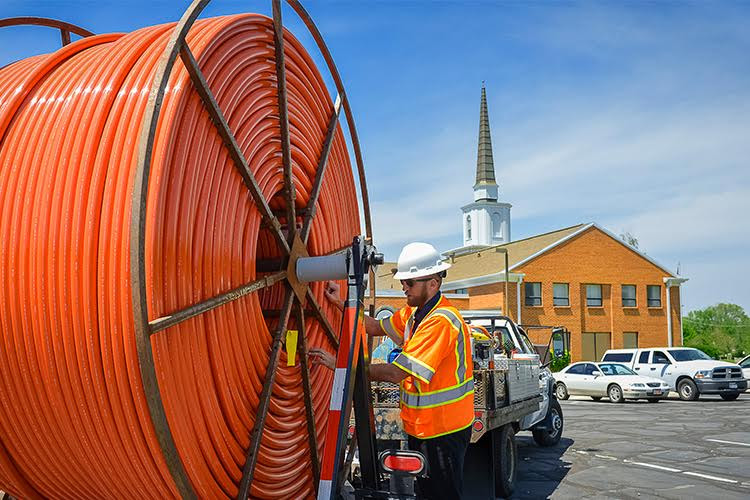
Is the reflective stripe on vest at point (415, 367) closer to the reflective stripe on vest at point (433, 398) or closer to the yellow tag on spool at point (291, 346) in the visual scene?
the reflective stripe on vest at point (433, 398)

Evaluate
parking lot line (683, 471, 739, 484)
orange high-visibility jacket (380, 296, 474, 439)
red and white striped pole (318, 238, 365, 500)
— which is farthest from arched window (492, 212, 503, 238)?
red and white striped pole (318, 238, 365, 500)

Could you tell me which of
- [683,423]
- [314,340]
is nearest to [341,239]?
[314,340]

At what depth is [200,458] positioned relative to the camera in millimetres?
3479

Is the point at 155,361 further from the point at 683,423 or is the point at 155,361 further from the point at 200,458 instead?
the point at 683,423

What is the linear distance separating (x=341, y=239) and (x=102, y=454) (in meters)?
2.42

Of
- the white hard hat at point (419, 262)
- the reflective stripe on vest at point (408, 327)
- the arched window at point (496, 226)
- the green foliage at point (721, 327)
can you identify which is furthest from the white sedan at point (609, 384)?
the arched window at point (496, 226)

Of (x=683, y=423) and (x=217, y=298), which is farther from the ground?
(x=217, y=298)

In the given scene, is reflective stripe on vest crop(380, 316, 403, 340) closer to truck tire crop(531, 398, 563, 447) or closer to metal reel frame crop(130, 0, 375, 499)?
metal reel frame crop(130, 0, 375, 499)

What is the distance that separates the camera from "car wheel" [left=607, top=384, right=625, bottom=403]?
74.9 ft

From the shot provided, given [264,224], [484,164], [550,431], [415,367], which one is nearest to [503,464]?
[415,367]

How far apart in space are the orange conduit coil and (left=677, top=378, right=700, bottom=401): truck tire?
2147 centimetres

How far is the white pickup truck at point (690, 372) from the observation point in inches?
888

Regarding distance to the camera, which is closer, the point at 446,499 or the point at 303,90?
the point at 446,499

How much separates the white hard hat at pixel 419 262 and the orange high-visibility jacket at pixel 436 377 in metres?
0.24
